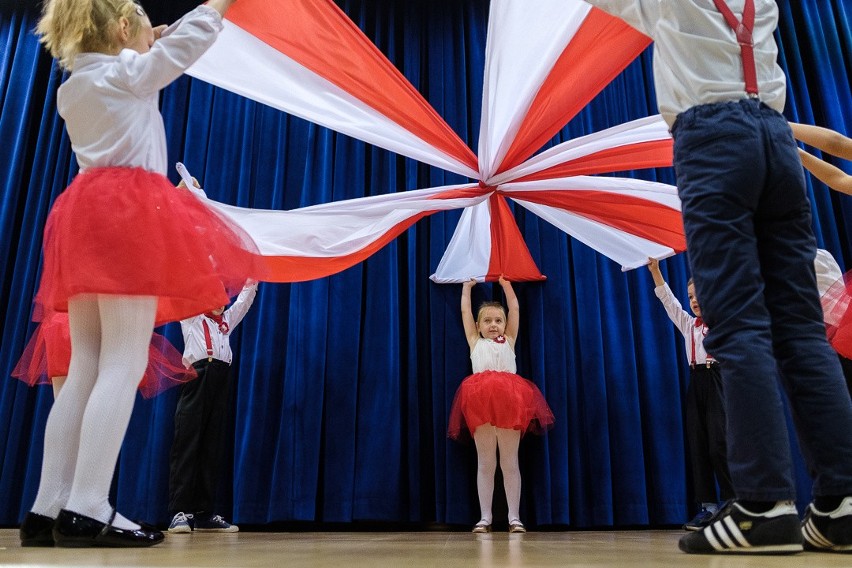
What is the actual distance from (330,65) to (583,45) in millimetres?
834

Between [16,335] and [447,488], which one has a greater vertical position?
[16,335]

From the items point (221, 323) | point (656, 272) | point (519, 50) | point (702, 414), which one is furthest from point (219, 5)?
point (702, 414)

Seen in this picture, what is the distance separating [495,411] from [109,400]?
2.10 meters

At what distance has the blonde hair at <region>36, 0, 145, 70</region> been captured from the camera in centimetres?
155

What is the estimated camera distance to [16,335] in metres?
3.73

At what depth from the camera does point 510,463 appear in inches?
129

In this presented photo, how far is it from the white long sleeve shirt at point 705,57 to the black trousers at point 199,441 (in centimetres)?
236

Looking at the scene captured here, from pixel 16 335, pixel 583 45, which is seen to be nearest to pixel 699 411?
pixel 583 45

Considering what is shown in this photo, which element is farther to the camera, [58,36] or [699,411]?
[699,411]

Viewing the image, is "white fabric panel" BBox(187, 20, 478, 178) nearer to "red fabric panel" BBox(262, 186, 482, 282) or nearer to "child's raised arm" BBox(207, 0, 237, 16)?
"red fabric panel" BBox(262, 186, 482, 282)

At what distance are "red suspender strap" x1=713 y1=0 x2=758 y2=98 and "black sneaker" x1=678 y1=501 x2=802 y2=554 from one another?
2.51 ft

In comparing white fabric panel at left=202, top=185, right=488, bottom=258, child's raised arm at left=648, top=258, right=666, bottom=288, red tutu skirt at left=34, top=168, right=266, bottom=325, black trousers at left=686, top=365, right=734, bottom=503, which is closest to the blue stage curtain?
black trousers at left=686, top=365, right=734, bottom=503

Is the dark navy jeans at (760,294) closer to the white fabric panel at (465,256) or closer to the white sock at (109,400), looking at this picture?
the white sock at (109,400)

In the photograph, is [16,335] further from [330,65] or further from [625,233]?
[625,233]
